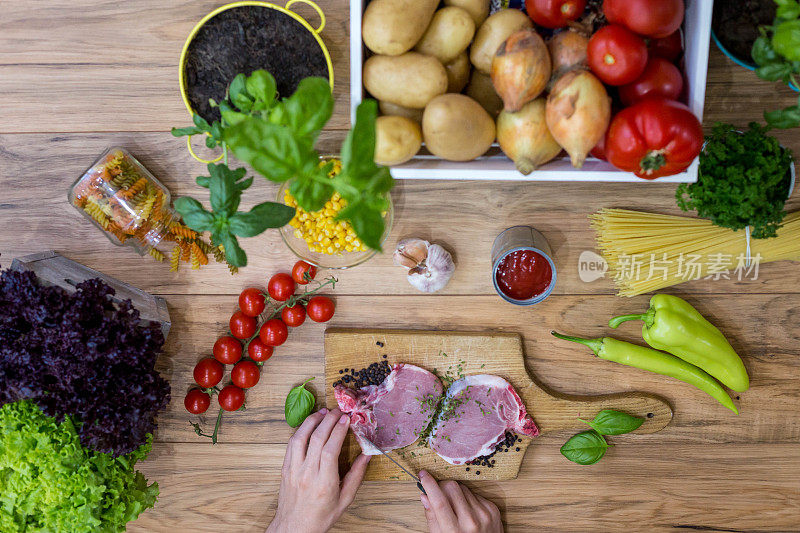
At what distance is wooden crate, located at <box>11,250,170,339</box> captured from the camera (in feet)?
3.69

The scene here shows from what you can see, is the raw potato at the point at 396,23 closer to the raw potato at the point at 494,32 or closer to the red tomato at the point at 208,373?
the raw potato at the point at 494,32

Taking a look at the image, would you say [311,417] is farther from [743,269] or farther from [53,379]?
[743,269]

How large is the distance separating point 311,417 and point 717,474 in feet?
3.09

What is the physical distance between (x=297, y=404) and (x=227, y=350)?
0.64ft

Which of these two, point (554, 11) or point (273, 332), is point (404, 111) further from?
point (273, 332)

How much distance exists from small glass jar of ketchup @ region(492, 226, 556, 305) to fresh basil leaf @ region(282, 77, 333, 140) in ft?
1.68

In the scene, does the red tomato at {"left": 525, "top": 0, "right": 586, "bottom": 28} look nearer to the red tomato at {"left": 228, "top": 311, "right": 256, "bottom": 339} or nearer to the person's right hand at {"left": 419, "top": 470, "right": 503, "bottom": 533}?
the red tomato at {"left": 228, "top": 311, "right": 256, "bottom": 339}

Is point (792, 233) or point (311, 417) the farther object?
point (311, 417)

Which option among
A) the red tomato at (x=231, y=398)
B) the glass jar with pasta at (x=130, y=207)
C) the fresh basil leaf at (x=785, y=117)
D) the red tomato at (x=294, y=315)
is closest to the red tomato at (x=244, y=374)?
the red tomato at (x=231, y=398)

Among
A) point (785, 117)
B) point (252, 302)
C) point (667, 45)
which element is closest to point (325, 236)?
point (252, 302)

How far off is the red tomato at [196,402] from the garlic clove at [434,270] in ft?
1.73

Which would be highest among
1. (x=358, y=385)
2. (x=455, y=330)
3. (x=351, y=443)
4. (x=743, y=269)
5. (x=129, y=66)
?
(x=129, y=66)

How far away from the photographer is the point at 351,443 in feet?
4.24

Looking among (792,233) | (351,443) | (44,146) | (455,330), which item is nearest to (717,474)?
(792,233)
